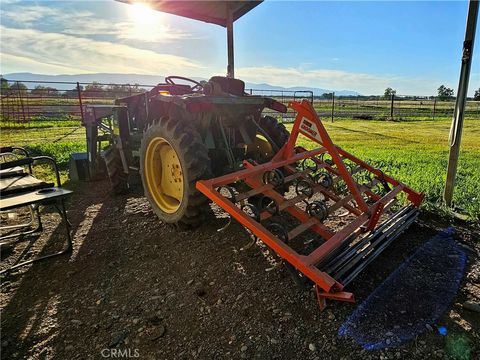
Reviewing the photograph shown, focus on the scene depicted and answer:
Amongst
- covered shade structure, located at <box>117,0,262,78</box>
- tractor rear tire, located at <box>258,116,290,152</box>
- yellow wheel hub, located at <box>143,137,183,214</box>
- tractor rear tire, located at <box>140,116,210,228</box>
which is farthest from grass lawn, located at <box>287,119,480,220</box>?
covered shade structure, located at <box>117,0,262,78</box>

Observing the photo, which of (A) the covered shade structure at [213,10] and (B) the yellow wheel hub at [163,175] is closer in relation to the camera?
(B) the yellow wheel hub at [163,175]

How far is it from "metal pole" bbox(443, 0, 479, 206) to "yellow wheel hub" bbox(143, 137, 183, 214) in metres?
3.05

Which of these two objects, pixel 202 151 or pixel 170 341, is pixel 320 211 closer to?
pixel 202 151

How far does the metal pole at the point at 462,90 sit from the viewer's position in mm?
3295

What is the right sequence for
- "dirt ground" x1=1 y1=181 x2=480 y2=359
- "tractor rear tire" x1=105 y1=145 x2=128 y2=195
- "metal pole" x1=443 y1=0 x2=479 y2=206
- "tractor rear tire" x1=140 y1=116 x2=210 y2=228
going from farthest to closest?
"tractor rear tire" x1=105 y1=145 x2=128 y2=195 < "metal pole" x1=443 y1=0 x2=479 y2=206 < "tractor rear tire" x1=140 y1=116 x2=210 y2=228 < "dirt ground" x1=1 y1=181 x2=480 y2=359

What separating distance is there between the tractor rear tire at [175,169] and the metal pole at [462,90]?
2.77 m

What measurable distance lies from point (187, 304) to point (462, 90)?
358 cm

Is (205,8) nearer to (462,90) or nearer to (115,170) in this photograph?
(115,170)

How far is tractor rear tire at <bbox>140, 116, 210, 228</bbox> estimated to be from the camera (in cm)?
292

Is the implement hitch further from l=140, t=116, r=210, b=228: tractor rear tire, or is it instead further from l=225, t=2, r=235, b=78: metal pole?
l=225, t=2, r=235, b=78: metal pole

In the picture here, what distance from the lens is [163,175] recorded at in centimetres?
362

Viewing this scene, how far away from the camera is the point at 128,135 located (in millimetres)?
4324

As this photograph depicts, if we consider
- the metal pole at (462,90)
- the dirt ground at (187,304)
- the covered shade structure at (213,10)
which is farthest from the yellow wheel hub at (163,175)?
the covered shade structure at (213,10)

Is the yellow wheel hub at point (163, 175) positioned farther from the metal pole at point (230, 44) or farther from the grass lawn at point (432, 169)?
the metal pole at point (230, 44)
